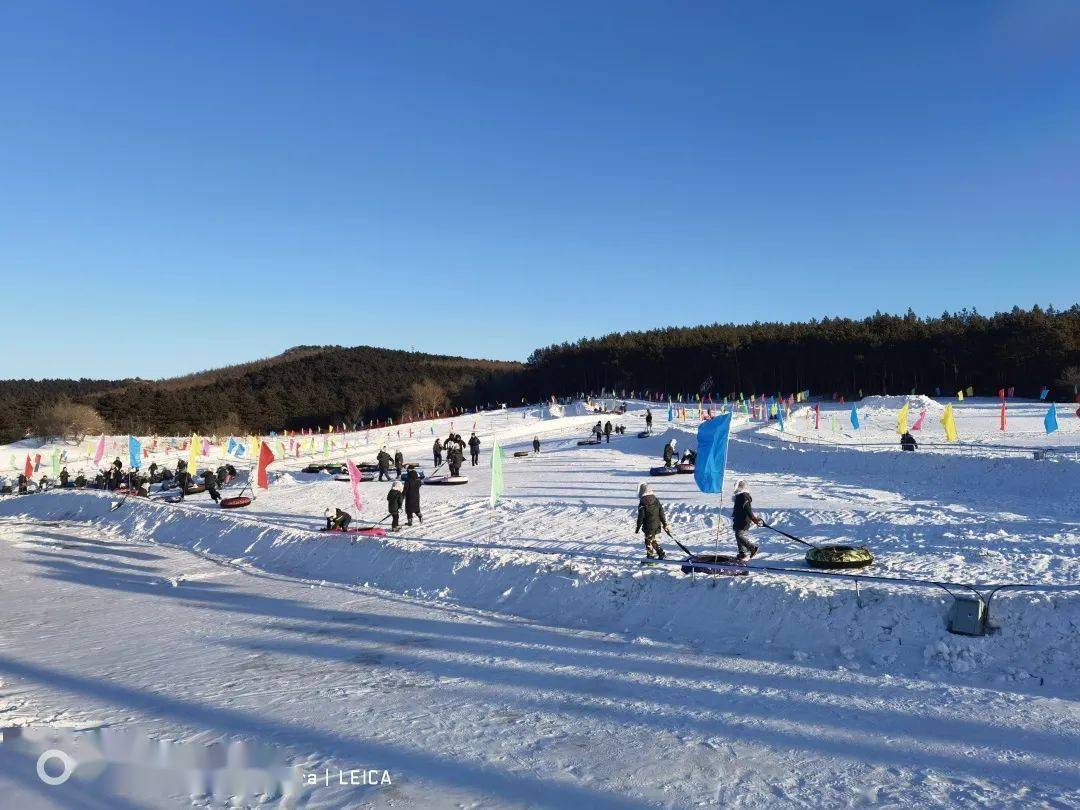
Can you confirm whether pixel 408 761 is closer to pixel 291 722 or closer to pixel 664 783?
pixel 291 722

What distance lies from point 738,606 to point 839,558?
2074mm

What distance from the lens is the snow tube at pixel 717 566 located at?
10891 mm

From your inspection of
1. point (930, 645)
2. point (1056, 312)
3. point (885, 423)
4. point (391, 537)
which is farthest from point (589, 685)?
point (1056, 312)

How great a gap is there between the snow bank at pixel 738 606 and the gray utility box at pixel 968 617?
0.35 feet

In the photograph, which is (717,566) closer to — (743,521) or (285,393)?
(743,521)

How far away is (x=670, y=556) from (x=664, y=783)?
24.1ft

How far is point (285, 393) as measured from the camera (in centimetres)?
10050

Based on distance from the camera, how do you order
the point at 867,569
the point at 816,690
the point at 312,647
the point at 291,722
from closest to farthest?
the point at 291,722 → the point at 816,690 → the point at 312,647 → the point at 867,569

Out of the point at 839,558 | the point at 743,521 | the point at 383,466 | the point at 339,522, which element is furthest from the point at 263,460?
the point at 839,558

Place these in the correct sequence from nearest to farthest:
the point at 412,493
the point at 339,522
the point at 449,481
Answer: the point at 412,493 → the point at 339,522 → the point at 449,481

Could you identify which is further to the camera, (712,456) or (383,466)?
(383,466)

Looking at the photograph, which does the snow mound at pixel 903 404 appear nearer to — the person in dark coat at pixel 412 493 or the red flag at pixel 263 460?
the person in dark coat at pixel 412 493

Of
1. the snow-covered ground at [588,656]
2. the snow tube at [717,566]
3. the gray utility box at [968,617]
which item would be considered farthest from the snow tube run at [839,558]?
the gray utility box at [968,617]

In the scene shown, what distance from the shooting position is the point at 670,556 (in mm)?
12969
